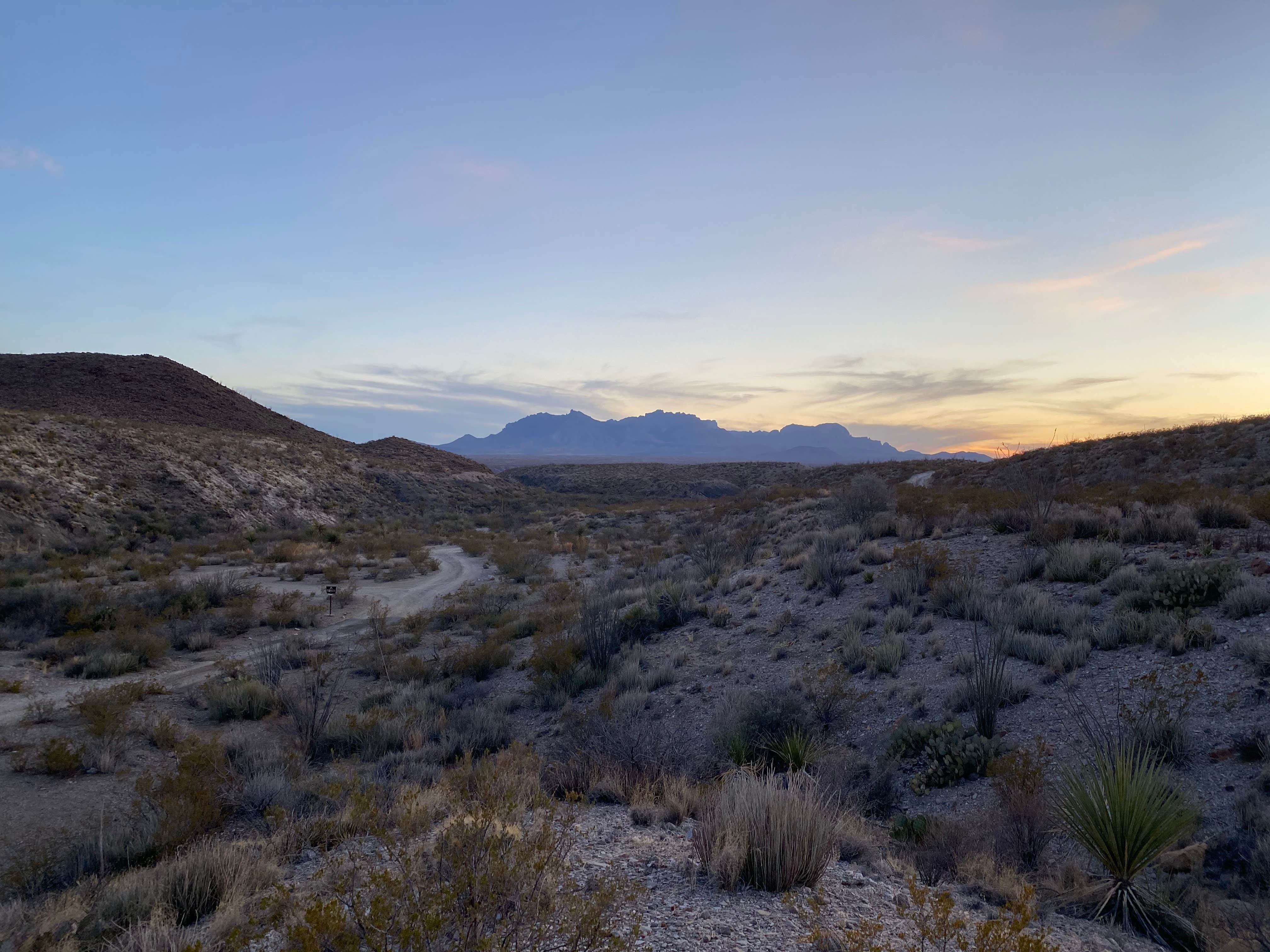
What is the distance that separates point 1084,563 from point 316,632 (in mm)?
16826

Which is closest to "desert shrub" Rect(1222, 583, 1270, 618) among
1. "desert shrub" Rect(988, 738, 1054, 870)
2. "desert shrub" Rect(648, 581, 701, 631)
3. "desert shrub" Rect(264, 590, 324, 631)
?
"desert shrub" Rect(988, 738, 1054, 870)

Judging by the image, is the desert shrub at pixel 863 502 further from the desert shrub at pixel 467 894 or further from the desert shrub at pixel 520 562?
the desert shrub at pixel 467 894

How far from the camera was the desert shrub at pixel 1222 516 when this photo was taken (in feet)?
38.2

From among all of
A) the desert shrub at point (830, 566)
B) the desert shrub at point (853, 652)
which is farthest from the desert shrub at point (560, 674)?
the desert shrub at point (830, 566)

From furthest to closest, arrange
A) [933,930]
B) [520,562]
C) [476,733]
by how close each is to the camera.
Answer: [520,562] < [476,733] < [933,930]

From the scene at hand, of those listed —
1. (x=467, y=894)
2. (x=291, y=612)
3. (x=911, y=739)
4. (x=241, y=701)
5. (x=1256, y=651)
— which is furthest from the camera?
(x=291, y=612)

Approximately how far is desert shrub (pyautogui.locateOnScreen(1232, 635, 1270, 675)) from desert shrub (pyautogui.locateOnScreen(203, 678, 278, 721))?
1344 centimetres

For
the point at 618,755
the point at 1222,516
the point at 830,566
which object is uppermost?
the point at 1222,516

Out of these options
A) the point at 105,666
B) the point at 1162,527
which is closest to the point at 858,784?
the point at 1162,527

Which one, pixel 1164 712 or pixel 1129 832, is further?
pixel 1164 712

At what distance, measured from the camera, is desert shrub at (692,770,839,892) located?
4.21 metres

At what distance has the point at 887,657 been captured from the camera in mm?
9422

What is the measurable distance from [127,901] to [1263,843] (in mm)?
7740

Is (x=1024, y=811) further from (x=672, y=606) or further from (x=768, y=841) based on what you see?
(x=672, y=606)
